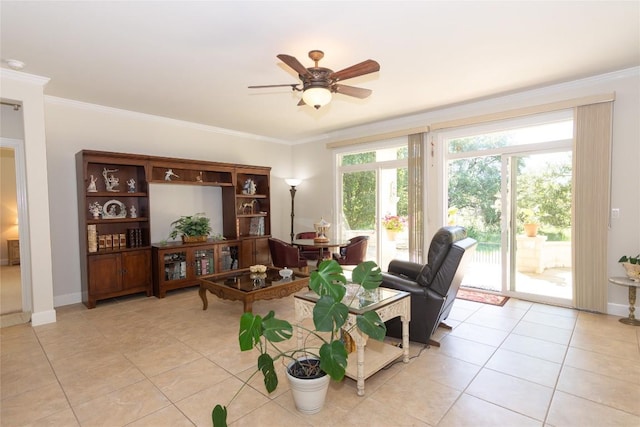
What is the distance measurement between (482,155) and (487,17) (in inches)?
98.9

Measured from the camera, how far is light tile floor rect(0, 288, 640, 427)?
2.08 m

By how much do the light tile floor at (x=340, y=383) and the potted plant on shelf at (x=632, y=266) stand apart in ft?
1.76

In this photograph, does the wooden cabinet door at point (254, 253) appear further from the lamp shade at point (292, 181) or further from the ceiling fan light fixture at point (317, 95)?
the ceiling fan light fixture at point (317, 95)

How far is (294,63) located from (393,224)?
153 inches

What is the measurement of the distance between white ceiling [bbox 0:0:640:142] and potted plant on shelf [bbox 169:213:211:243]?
5.91ft

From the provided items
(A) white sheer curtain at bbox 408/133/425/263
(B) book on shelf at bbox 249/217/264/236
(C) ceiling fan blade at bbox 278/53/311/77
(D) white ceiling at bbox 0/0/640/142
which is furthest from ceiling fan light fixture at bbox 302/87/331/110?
(B) book on shelf at bbox 249/217/264/236

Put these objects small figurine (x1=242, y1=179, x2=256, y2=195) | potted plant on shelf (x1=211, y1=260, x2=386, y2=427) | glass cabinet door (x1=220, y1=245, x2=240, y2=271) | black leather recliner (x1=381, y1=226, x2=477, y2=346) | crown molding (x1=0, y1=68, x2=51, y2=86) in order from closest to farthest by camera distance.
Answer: potted plant on shelf (x1=211, y1=260, x2=386, y2=427), black leather recliner (x1=381, y1=226, x2=477, y2=346), crown molding (x1=0, y1=68, x2=51, y2=86), glass cabinet door (x1=220, y1=245, x2=240, y2=271), small figurine (x1=242, y1=179, x2=256, y2=195)

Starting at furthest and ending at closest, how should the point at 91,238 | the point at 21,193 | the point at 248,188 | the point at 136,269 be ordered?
1. the point at 248,188
2. the point at 136,269
3. the point at 91,238
4. the point at 21,193

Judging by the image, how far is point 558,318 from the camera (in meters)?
3.72

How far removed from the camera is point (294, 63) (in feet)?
8.01

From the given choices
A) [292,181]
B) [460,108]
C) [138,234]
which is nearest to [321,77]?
[460,108]

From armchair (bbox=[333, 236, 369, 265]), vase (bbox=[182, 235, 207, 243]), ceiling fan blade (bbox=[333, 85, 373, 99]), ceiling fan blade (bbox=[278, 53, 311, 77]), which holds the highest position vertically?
ceiling fan blade (bbox=[278, 53, 311, 77])

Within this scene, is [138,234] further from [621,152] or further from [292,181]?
[621,152]

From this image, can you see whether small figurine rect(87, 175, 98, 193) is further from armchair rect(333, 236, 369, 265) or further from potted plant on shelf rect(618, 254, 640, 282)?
potted plant on shelf rect(618, 254, 640, 282)
